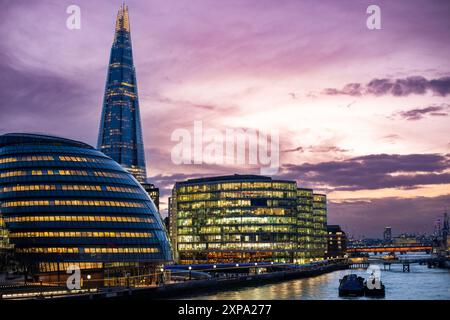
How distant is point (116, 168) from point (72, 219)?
1857 cm

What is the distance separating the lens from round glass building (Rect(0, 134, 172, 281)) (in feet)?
359

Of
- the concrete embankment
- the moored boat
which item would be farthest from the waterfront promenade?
the moored boat

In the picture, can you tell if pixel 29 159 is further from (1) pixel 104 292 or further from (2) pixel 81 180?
(1) pixel 104 292

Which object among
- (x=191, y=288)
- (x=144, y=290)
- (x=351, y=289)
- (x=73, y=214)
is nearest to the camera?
(x=144, y=290)

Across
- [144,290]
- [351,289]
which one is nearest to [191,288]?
[144,290]

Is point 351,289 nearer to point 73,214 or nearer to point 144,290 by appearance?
point 144,290

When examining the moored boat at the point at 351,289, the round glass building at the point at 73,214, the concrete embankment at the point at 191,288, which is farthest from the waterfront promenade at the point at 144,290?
the moored boat at the point at 351,289

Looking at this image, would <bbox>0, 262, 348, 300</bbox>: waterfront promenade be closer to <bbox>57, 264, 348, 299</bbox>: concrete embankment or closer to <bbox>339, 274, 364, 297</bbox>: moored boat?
<bbox>57, 264, 348, 299</bbox>: concrete embankment

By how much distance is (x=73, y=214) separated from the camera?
365ft

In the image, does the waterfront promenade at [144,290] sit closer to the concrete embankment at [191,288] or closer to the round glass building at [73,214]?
the concrete embankment at [191,288]

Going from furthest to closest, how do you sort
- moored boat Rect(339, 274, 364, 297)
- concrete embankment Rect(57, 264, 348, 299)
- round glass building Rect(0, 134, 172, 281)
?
1. moored boat Rect(339, 274, 364, 297)
2. round glass building Rect(0, 134, 172, 281)
3. concrete embankment Rect(57, 264, 348, 299)

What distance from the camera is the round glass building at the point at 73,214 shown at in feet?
359
